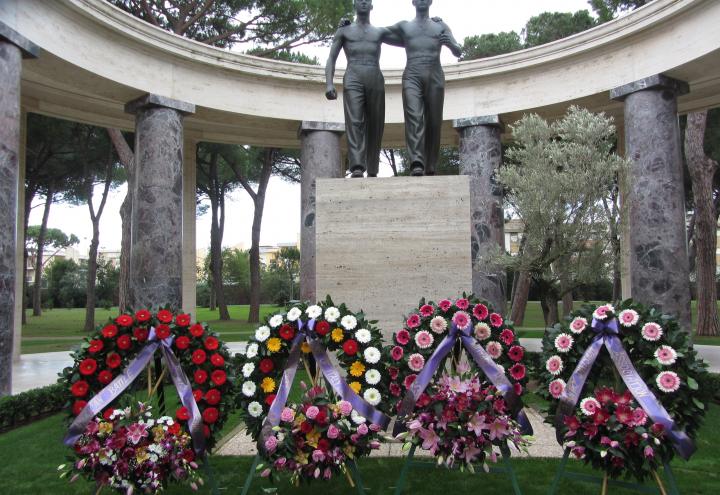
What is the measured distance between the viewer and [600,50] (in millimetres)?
13422

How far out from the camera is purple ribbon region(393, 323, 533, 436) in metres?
4.87

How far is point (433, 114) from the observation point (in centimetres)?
784

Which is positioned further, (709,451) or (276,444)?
(709,451)

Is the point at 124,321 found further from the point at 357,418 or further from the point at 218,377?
A: the point at 357,418

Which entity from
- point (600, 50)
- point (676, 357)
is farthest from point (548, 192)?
point (676, 357)

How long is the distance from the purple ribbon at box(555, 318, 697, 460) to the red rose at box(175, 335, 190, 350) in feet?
10.1

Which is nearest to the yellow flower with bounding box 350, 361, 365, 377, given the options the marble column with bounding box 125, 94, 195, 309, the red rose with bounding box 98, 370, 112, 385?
the red rose with bounding box 98, 370, 112, 385

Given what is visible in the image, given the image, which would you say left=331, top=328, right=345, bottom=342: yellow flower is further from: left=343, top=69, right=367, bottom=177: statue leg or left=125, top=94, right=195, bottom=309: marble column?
left=125, top=94, right=195, bottom=309: marble column

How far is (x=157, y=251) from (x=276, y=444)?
861 cm

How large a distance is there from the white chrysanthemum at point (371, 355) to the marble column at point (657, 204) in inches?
346

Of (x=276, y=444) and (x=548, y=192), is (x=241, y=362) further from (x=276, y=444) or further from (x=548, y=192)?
(x=548, y=192)

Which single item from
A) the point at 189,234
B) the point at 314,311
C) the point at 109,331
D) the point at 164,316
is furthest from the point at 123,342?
the point at 189,234

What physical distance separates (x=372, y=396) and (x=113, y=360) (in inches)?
85.3

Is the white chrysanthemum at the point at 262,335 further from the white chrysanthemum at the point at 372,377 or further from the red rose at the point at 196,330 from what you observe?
the white chrysanthemum at the point at 372,377
